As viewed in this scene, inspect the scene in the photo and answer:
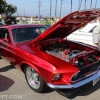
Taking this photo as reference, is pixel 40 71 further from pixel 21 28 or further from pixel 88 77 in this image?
pixel 21 28

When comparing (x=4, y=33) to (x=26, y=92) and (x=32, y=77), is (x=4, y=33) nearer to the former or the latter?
(x=32, y=77)

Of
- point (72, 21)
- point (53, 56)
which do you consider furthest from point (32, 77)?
point (72, 21)

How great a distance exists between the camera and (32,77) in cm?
379

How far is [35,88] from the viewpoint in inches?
144

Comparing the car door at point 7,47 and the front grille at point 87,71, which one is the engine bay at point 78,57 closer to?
the front grille at point 87,71

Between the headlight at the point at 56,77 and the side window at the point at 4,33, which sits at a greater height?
the side window at the point at 4,33

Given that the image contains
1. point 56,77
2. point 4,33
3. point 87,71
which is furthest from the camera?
point 4,33

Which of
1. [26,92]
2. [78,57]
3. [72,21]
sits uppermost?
[72,21]

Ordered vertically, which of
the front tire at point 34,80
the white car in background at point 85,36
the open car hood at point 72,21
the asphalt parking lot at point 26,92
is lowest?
the asphalt parking lot at point 26,92

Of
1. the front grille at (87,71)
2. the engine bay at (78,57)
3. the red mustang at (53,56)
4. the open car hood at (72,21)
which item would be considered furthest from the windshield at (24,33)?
the front grille at (87,71)

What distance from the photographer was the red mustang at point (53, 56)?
3092mm

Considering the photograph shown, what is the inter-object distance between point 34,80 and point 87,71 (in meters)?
1.20

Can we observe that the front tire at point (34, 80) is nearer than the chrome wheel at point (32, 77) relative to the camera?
Yes

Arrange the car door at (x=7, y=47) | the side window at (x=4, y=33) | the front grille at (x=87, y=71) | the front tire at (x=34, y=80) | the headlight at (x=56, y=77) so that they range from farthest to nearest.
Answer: the side window at (x=4, y=33) → the car door at (x=7, y=47) → the front tire at (x=34, y=80) → the front grille at (x=87, y=71) → the headlight at (x=56, y=77)
